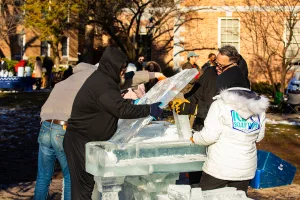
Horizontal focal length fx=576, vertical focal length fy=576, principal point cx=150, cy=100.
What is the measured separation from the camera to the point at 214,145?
492 centimetres

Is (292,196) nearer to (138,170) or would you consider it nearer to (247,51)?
(138,170)

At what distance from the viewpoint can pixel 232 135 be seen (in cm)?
484

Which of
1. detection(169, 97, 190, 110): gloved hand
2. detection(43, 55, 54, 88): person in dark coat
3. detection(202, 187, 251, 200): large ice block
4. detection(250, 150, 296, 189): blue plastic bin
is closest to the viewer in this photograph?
detection(202, 187, 251, 200): large ice block

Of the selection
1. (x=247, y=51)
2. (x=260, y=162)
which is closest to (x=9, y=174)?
(x=260, y=162)

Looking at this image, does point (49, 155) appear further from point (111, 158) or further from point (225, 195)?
point (225, 195)

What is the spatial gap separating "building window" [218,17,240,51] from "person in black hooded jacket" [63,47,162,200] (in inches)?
880

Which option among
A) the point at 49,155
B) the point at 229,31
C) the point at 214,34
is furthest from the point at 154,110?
the point at 214,34

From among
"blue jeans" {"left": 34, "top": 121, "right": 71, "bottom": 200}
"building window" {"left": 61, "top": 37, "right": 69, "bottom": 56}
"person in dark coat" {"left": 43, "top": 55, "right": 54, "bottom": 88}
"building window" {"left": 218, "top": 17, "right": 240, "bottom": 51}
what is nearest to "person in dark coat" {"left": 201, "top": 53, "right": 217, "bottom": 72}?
"blue jeans" {"left": 34, "top": 121, "right": 71, "bottom": 200}

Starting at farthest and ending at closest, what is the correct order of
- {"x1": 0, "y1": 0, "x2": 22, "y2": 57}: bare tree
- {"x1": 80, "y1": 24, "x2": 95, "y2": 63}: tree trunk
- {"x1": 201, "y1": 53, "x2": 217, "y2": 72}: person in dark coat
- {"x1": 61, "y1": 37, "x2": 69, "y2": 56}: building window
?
{"x1": 61, "y1": 37, "x2": 69, "y2": 56}: building window
{"x1": 0, "y1": 0, "x2": 22, "y2": 57}: bare tree
{"x1": 80, "y1": 24, "x2": 95, "y2": 63}: tree trunk
{"x1": 201, "y1": 53, "x2": 217, "y2": 72}: person in dark coat

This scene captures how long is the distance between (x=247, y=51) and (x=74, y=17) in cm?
856

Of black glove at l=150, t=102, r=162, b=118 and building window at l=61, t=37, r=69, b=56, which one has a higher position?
black glove at l=150, t=102, r=162, b=118

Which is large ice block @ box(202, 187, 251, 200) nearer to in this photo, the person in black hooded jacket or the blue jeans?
the person in black hooded jacket

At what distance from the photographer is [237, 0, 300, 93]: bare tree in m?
25.1

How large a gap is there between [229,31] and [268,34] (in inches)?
89.1
